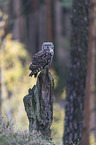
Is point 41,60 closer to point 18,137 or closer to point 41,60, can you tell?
point 41,60

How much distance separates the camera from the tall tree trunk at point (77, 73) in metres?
8.55

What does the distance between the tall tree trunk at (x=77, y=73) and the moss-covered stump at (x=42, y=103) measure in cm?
291

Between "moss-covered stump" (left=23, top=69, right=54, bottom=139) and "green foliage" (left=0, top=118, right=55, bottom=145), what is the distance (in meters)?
0.22

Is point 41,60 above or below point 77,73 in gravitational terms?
above

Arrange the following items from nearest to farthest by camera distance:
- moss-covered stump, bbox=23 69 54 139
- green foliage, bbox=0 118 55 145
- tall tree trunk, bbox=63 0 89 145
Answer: green foliage, bbox=0 118 55 145, moss-covered stump, bbox=23 69 54 139, tall tree trunk, bbox=63 0 89 145

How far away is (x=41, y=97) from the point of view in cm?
560

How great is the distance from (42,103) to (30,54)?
23.2 metres

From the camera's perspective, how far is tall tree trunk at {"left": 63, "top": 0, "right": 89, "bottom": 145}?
8.55 meters

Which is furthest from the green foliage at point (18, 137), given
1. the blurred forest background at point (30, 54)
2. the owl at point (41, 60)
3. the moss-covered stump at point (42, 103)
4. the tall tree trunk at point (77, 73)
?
the tall tree trunk at point (77, 73)

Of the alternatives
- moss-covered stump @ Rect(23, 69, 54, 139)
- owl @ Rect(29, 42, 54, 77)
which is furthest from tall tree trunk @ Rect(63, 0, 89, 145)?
owl @ Rect(29, 42, 54, 77)

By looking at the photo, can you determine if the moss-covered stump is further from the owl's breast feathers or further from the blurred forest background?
the blurred forest background

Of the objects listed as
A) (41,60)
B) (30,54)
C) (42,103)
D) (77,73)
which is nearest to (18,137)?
(42,103)

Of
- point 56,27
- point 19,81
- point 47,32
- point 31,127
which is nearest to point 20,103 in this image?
point 19,81

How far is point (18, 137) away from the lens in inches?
208
